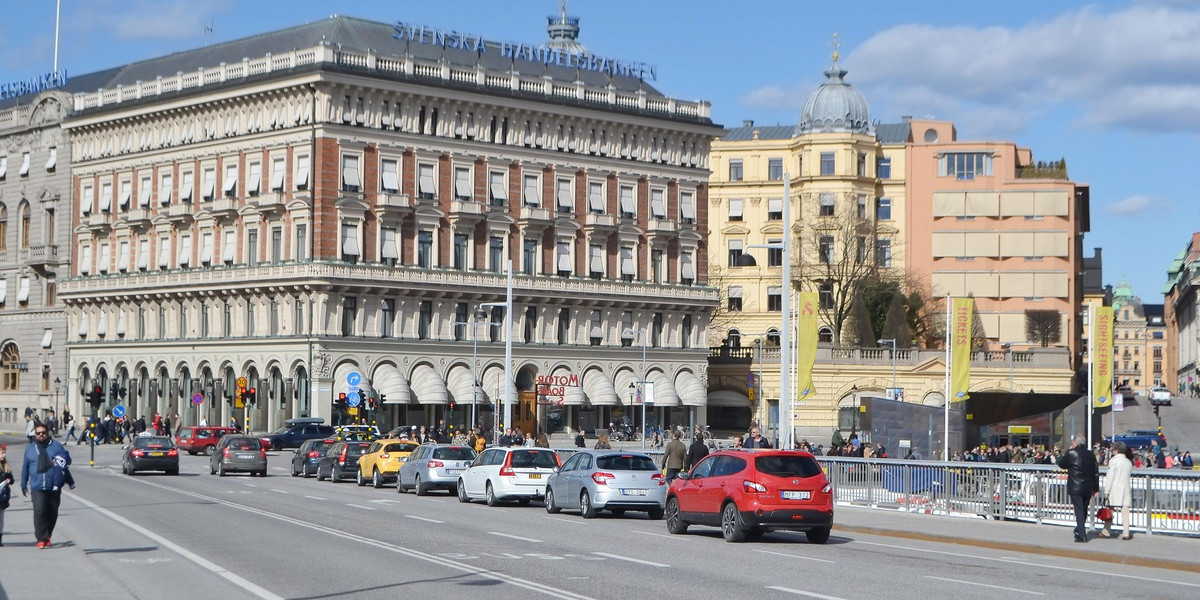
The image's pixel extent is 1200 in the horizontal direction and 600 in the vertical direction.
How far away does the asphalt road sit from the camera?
2105 cm

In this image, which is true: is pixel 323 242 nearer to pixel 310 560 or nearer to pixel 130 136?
pixel 130 136

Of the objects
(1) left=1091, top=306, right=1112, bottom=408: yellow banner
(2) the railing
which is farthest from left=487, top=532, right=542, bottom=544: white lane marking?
(1) left=1091, top=306, right=1112, bottom=408: yellow banner

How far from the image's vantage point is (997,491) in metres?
33.9

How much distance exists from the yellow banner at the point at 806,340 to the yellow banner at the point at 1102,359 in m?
10.1

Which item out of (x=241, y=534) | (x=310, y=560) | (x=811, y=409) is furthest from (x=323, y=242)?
(x=310, y=560)

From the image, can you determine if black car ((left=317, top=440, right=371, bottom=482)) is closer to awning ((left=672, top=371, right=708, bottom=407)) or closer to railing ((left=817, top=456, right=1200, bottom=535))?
railing ((left=817, top=456, right=1200, bottom=535))

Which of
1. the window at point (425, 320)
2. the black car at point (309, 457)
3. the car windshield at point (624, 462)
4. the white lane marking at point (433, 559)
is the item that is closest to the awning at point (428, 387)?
the window at point (425, 320)

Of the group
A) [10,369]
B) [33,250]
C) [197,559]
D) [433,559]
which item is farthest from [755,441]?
[10,369]

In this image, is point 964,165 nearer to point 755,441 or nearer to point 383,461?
point 383,461

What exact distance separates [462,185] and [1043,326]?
138 ft

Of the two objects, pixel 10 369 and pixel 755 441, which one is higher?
pixel 10 369

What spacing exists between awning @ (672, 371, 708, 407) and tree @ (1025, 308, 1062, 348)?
24571 millimetres

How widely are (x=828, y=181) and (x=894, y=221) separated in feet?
19.3

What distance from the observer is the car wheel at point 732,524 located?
29.3 m
